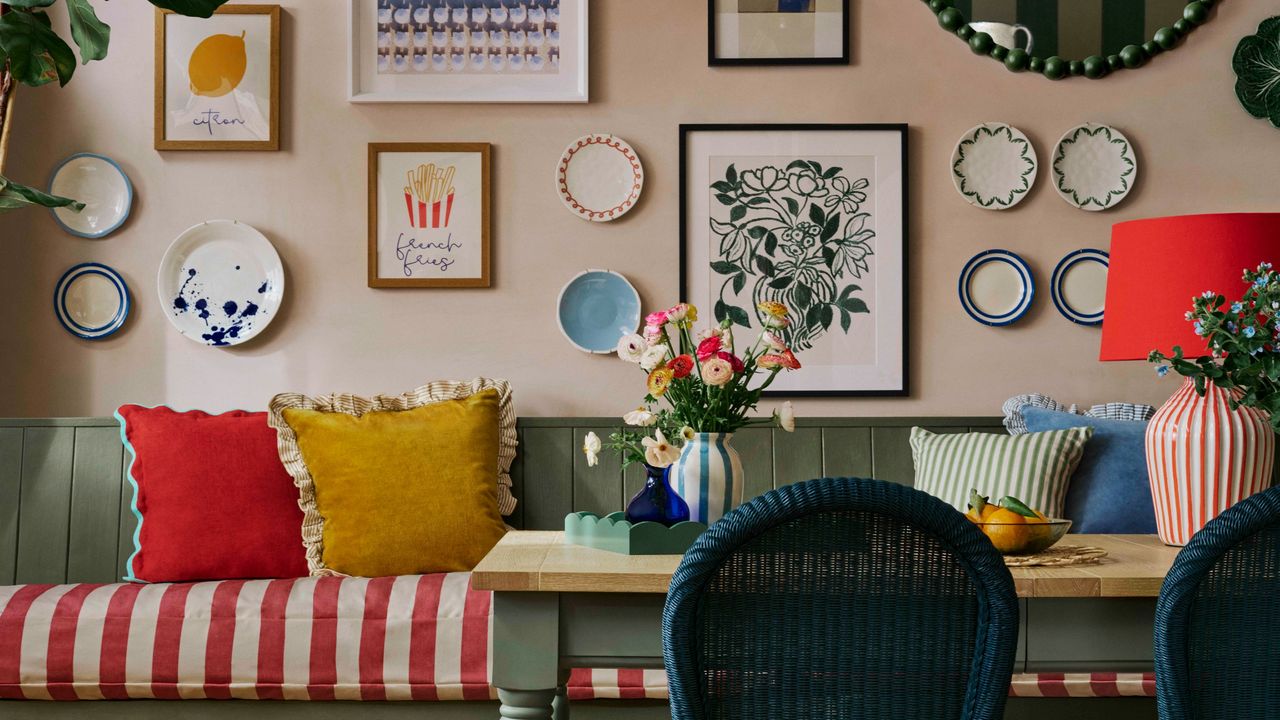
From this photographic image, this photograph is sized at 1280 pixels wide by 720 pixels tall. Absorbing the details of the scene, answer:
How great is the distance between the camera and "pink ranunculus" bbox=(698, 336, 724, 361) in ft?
5.37

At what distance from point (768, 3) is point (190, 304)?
1882mm

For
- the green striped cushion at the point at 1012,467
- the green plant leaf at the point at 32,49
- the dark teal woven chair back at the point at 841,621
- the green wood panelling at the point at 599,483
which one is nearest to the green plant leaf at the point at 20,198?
the green plant leaf at the point at 32,49

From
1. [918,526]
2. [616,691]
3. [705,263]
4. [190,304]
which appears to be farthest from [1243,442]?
[190,304]

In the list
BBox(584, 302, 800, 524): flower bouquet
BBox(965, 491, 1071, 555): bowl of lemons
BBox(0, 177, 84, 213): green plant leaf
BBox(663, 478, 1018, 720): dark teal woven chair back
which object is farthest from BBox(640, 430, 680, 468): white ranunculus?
BBox(0, 177, 84, 213): green plant leaf

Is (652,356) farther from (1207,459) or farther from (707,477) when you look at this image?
(1207,459)

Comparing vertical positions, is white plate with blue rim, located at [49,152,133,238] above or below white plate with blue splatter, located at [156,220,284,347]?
above

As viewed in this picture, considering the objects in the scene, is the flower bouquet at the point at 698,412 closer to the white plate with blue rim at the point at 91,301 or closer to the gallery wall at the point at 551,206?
the gallery wall at the point at 551,206

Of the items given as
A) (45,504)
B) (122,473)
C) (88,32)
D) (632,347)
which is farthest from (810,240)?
(45,504)

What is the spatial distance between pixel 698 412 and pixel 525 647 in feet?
1.72

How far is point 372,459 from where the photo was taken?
8.22 ft

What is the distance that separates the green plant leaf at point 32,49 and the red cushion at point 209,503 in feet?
2.98

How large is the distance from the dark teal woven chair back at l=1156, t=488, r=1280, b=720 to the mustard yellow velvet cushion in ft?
5.62

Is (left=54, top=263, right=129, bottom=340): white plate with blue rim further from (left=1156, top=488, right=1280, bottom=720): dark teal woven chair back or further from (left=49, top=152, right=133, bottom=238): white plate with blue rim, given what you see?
(left=1156, top=488, right=1280, bottom=720): dark teal woven chair back

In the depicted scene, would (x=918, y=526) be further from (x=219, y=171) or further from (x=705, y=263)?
(x=219, y=171)
